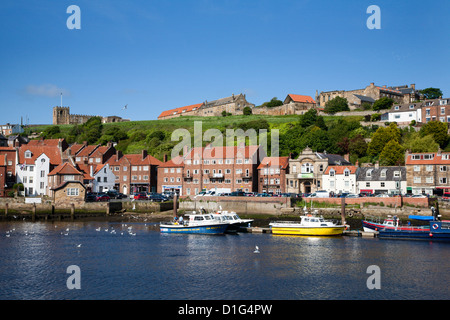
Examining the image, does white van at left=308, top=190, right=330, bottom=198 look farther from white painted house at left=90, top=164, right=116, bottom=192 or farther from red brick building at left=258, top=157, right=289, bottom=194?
white painted house at left=90, top=164, right=116, bottom=192

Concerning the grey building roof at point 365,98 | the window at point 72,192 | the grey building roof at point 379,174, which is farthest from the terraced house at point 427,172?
the window at point 72,192

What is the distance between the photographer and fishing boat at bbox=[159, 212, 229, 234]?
50.1 metres

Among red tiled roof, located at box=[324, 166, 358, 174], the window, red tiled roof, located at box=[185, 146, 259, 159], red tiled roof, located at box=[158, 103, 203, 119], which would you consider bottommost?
the window

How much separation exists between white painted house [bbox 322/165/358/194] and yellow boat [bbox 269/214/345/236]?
72.6 ft

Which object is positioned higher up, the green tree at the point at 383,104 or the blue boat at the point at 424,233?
the green tree at the point at 383,104

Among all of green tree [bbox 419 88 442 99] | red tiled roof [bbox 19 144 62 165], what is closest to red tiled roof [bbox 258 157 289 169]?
red tiled roof [bbox 19 144 62 165]

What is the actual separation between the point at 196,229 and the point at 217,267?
18.2 meters

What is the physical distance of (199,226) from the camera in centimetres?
5044

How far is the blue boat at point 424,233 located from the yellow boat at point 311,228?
190 inches

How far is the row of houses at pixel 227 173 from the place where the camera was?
218ft

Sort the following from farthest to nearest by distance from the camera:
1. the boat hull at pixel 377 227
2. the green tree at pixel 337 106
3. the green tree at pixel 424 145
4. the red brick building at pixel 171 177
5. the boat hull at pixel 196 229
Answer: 1. the green tree at pixel 337 106
2. the red brick building at pixel 171 177
3. the green tree at pixel 424 145
4. the boat hull at pixel 196 229
5. the boat hull at pixel 377 227

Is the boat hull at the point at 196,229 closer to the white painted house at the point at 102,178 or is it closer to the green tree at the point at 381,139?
the white painted house at the point at 102,178

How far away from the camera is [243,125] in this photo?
113 metres

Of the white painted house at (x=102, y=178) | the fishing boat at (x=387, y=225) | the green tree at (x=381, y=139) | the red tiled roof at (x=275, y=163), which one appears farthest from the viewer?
the white painted house at (x=102, y=178)
